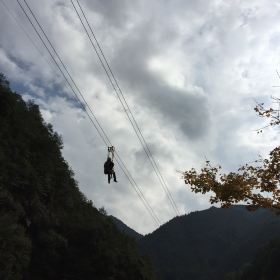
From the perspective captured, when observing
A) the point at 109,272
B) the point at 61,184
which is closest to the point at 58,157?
the point at 61,184

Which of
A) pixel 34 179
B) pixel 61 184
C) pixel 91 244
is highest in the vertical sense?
pixel 61 184

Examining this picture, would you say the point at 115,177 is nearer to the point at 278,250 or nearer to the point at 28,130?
the point at 28,130

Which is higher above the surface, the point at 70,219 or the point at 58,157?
the point at 58,157

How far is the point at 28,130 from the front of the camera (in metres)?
81.1

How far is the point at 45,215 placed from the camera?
7000 centimetres

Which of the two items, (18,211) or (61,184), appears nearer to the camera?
(18,211)

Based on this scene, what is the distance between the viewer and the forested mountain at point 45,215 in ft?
211

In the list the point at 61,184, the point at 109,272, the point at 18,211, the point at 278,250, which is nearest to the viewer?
the point at 18,211

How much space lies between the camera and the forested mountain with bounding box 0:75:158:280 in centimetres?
6428

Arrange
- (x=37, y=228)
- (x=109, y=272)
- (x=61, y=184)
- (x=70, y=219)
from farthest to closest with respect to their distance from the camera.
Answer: (x=61, y=184) → (x=70, y=219) → (x=109, y=272) → (x=37, y=228)

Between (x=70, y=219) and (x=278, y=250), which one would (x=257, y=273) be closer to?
(x=278, y=250)

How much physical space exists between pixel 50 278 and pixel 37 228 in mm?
9016

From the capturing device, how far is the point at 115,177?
28672 millimetres

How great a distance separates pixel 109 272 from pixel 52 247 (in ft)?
39.5
